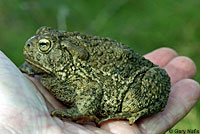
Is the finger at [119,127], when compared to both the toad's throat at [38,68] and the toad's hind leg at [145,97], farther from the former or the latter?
the toad's throat at [38,68]

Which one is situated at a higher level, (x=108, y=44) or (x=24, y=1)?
(x=24, y=1)

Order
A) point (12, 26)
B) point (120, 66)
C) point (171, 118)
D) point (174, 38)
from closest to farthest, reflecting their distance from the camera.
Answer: point (120, 66) < point (171, 118) < point (12, 26) < point (174, 38)

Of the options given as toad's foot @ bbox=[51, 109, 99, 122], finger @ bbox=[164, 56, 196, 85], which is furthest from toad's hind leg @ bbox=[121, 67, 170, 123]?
finger @ bbox=[164, 56, 196, 85]

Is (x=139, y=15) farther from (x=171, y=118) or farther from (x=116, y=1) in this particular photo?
(x=171, y=118)

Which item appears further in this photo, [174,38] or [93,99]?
[174,38]

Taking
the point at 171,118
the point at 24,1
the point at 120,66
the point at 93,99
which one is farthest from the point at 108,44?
the point at 24,1

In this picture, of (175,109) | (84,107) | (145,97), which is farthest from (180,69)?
(84,107)

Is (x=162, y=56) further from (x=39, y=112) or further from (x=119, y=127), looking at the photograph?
(x=39, y=112)

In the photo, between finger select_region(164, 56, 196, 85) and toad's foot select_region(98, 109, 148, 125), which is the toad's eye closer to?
toad's foot select_region(98, 109, 148, 125)
